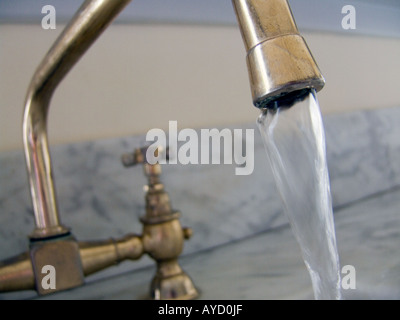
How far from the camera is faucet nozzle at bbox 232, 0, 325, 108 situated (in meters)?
0.18

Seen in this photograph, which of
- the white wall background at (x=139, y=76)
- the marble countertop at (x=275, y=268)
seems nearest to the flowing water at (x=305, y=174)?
the marble countertop at (x=275, y=268)

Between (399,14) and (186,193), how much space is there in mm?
659

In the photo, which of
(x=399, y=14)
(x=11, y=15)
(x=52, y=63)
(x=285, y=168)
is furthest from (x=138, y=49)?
(x=399, y=14)

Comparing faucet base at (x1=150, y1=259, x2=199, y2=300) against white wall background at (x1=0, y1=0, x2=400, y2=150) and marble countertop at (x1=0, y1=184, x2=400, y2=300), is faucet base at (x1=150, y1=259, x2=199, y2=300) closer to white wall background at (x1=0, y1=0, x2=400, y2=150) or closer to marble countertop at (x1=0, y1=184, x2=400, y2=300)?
marble countertop at (x1=0, y1=184, x2=400, y2=300)

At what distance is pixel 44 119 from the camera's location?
343mm

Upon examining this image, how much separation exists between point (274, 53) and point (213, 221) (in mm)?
397

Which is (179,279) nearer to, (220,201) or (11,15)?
(220,201)

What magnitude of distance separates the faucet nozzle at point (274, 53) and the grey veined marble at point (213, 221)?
0.83 ft

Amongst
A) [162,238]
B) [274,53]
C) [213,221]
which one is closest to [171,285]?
[162,238]

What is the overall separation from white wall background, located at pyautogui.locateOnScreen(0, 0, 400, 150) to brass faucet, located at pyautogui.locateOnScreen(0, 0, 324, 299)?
155mm

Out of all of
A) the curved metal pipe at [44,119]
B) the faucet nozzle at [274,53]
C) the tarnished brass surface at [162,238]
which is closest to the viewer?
the faucet nozzle at [274,53]

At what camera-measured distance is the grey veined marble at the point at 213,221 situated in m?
0.43

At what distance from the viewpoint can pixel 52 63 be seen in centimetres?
31

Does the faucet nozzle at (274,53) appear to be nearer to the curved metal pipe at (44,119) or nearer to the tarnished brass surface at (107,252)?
the curved metal pipe at (44,119)
